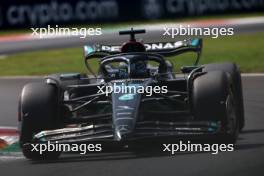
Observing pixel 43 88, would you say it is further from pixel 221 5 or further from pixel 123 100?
pixel 221 5

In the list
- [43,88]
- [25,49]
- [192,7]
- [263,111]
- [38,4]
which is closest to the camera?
[43,88]

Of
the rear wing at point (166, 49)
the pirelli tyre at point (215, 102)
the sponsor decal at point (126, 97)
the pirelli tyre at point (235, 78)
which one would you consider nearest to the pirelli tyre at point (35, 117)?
the sponsor decal at point (126, 97)

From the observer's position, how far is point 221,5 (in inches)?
1272

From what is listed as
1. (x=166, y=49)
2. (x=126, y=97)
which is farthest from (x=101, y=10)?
(x=126, y=97)

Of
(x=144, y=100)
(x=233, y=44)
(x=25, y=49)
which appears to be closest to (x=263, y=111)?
(x=144, y=100)

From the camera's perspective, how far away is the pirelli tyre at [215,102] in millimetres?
9133

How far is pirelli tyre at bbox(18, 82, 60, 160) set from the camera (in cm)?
924

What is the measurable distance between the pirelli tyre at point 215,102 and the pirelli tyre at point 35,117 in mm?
1613

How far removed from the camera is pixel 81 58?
74.2ft

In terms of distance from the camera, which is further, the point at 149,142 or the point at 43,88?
the point at 43,88

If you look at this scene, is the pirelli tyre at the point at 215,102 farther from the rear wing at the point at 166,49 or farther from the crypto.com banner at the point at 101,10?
the crypto.com banner at the point at 101,10

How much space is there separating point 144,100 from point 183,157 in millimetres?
1018

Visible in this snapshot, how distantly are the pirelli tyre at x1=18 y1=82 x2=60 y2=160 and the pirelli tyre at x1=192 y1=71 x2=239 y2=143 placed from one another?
1.61 metres

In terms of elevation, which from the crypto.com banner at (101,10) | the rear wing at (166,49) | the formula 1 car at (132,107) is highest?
the rear wing at (166,49)
